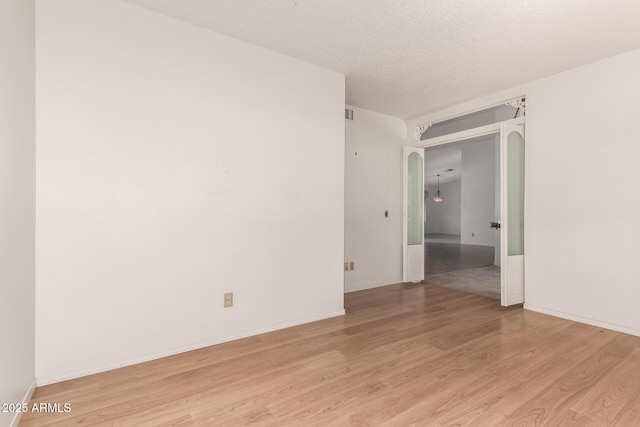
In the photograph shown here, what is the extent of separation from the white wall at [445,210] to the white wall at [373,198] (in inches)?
464

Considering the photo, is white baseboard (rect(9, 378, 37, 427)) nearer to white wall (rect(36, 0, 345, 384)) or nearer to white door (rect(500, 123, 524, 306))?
white wall (rect(36, 0, 345, 384))

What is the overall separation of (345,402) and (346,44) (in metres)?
2.96

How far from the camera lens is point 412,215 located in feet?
17.1

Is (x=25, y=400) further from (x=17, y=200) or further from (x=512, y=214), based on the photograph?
(x=512, y=214)

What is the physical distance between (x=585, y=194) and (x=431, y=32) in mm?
2388

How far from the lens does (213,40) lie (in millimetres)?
2693

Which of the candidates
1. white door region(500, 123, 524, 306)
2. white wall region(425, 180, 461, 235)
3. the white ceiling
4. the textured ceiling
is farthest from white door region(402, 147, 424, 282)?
white wall region(425, 180, 461, 235)

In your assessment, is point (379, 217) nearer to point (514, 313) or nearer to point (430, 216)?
point (514, 313)

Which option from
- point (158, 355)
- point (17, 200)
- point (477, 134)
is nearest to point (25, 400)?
point (158, 355)

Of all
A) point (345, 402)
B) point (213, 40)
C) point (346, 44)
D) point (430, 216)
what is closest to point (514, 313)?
point (345, 402)

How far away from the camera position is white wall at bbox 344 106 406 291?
15.0 feet

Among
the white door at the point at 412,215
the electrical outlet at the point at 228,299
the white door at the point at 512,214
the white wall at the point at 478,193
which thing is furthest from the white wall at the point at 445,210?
the electrical outlet at the point at 228,299

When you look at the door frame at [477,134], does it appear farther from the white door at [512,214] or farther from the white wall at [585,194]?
the white wall at [585,194]

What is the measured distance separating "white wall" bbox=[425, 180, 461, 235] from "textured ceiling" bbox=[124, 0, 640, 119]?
1283cm
